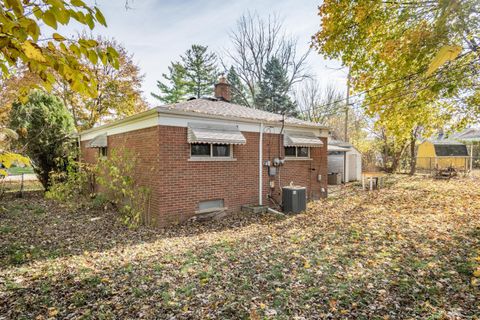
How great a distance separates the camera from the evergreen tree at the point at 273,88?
2908 centimetres

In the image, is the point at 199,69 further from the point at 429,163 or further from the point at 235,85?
the point at 429,163

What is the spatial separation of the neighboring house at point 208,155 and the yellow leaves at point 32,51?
644 cm

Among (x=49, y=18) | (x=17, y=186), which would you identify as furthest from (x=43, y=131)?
(x=49, y=18)

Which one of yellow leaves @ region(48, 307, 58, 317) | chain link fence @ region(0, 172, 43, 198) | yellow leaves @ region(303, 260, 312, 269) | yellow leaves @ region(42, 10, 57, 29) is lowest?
yellow leaves @ region(48, 307, 58, 317)

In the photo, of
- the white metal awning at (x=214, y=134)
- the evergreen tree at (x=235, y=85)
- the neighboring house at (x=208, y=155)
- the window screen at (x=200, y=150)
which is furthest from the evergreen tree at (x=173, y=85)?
the window screen at (x=200, y=150)

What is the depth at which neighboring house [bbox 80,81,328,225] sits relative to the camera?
8.34 meters

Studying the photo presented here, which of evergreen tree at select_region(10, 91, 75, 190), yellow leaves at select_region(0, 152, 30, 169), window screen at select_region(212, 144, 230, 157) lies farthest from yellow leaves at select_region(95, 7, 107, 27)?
evergreen tree at select_region(10, 91, 75, 190)

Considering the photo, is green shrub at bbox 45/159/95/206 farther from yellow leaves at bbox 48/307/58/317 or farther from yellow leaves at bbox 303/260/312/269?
yellow leaves at bbox 303/260/312/269

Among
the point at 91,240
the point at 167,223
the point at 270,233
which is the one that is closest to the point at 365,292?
the point at 270,233

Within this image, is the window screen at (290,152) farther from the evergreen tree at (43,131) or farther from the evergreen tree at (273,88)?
the evergreen tree at (273,88)

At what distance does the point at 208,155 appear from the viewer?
931 cm

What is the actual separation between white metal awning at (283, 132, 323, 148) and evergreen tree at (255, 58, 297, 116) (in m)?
17.9

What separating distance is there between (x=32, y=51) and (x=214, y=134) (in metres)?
7.15

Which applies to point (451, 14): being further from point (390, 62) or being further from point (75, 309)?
point (75, 309)
